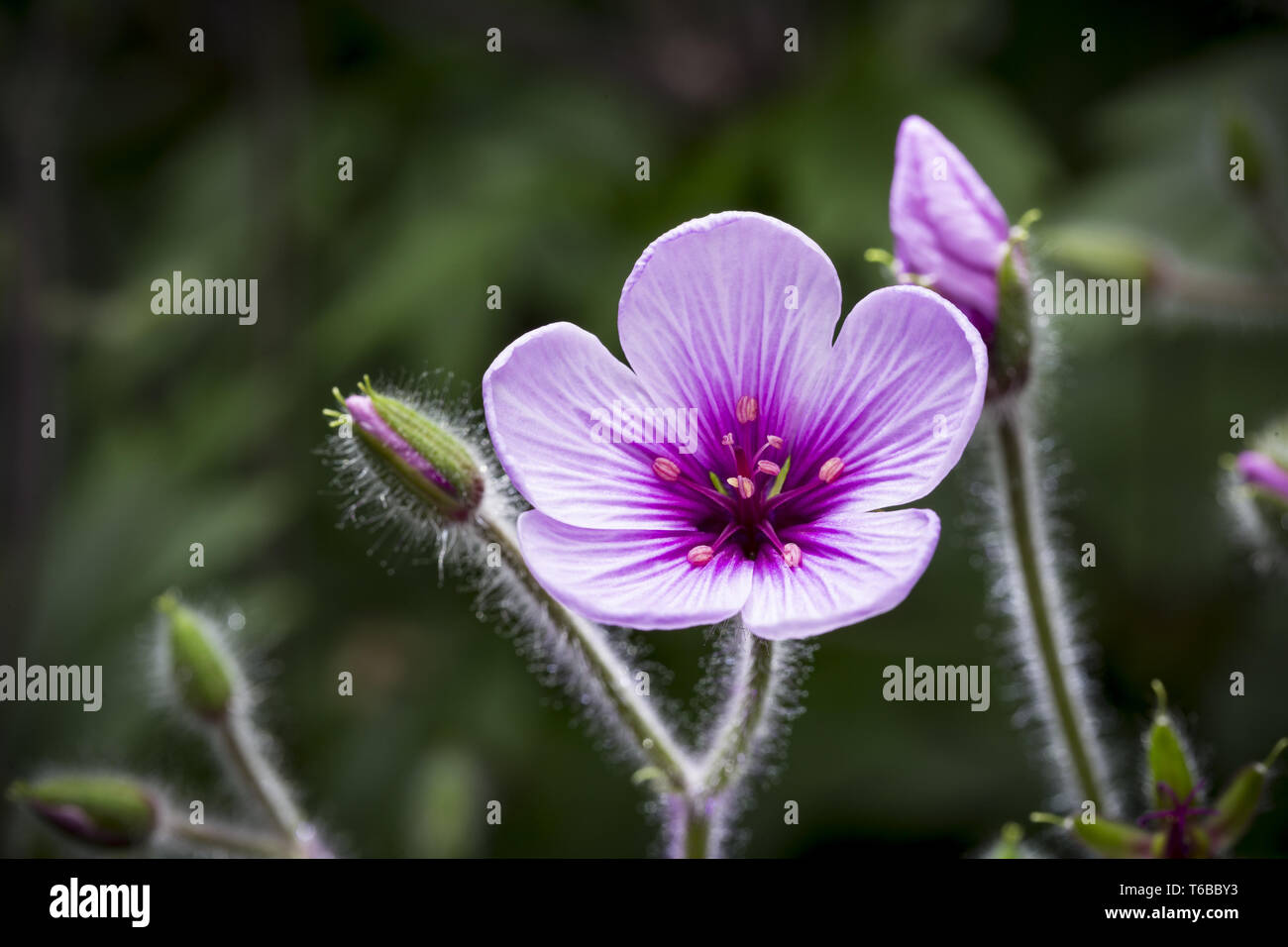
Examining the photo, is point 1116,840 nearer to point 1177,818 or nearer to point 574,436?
Result: point 1177,818

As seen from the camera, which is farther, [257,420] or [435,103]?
A: [435,103]

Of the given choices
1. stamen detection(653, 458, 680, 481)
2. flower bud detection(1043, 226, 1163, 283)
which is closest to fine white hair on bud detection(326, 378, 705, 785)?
stamen detection(653, 458, 680, 481)

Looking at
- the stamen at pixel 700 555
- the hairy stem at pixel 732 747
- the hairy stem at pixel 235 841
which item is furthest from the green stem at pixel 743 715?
the hairy stem at pixel 235 841

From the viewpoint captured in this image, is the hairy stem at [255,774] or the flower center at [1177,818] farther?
the hairy stem at [255,774]

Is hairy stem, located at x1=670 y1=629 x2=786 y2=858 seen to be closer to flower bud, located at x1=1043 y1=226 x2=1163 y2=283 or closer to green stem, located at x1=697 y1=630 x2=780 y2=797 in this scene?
green stem, located at x1=697 y1=630 x2=780 y2=797

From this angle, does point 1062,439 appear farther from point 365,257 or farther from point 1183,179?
point 365,257

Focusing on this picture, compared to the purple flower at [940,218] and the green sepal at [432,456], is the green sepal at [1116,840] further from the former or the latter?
the green sepal at [432,456]
